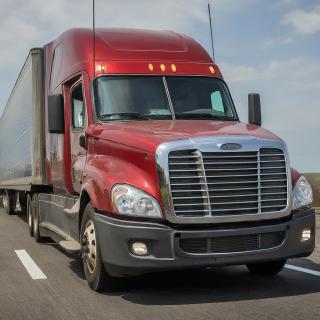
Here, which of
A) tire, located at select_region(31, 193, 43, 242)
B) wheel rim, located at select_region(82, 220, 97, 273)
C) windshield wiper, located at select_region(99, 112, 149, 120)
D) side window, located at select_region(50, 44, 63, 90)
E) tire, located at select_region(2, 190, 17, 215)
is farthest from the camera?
tire, located at select_region(2, 190, 17, 215)

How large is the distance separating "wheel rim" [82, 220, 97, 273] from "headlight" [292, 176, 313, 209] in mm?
2282

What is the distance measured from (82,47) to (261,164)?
11.0ft

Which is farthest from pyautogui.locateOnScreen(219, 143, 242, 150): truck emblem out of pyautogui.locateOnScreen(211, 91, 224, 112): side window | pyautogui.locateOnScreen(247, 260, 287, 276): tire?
pyautogui.locateOnScreen(247, 260, 287, 276): tire

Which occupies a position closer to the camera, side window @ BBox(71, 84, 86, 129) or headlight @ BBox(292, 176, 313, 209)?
headlight @ BBox(292, 176, 313, 209)

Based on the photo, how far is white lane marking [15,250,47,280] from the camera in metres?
7.98

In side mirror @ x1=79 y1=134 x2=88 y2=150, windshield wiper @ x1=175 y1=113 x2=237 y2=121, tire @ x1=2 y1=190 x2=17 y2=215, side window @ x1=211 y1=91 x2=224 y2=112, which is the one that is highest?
side window @ x1=211 y1=91 x2=224 y2=112

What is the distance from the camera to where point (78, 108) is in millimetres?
8102

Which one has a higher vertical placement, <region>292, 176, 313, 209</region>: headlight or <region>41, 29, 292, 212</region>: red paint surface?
<region>41, 29, 292, 212</region>: red paint surface

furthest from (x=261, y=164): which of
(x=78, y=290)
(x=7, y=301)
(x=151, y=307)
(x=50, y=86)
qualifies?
(x=50, y=86)

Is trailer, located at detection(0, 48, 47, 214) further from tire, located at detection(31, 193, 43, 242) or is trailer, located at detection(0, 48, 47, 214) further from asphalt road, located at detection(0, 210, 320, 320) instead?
asphalt road, located at detection(0, 210, 320, 320)

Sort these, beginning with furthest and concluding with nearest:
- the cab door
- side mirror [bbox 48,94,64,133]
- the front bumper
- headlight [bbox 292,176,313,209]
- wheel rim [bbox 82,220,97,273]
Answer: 1. side mirror [bbox 48,94,64,133]
2. the cab door
3. wheel rim [bbox 82,220,97,273]
4. headlight [bbox 292,176,313,209]
5. the front bumper

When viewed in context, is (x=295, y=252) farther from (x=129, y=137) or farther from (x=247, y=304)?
(x=129, y=137)

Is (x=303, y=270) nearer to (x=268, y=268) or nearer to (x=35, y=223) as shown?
(x=268, y=268)

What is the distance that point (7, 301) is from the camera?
6461 millimetres
